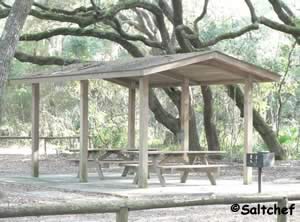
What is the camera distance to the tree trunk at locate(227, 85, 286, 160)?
69.1 feet

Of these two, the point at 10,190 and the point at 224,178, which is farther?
the point at 224,178

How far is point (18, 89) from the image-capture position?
110ft

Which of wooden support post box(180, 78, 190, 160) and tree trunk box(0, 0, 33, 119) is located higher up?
tree trunk box(0, 0, 33, 119)

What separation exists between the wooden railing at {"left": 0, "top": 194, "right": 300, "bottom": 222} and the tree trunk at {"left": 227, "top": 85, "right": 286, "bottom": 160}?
47.1 ft

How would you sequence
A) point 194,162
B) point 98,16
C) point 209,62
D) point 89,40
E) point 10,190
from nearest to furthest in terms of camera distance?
point 10,190, point 209,62, point 194,162, point 98,16, point 89,40

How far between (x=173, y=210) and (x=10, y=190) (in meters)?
3.79

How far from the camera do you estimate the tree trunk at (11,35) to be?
10078 millimetres

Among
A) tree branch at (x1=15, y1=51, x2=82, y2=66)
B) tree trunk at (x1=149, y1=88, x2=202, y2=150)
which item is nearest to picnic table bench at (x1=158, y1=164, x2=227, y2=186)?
tree trunk at (x1=149, y1=88, x2=202, y2=150)

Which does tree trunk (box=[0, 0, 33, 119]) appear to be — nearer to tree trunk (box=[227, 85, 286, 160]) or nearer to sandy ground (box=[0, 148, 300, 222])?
sandy ground (box=[0, 148, 300, 222])

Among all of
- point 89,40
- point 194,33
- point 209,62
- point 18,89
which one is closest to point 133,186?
point 209,62

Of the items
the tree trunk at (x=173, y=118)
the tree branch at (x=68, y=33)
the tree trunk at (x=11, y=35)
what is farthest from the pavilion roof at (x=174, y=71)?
the tree trunk at (x=173, y=118)

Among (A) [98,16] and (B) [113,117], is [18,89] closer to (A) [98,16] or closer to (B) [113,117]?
(B) [113,117]

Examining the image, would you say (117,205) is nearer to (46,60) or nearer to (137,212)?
(137,212)

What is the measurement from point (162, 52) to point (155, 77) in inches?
260
